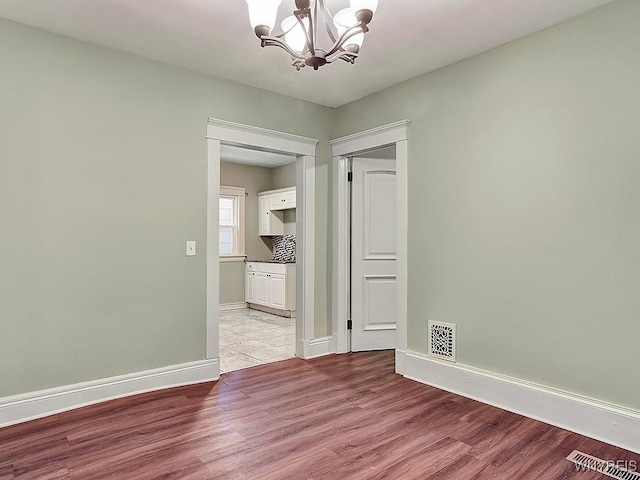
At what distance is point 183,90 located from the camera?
3441mm

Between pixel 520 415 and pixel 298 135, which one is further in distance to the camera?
pixel 298 135

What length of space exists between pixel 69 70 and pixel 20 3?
479 mm

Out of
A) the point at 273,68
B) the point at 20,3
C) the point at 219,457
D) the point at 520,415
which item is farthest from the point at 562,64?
the point at 20,3

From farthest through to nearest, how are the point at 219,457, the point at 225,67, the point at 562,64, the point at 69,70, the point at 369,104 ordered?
the point at 369,104 < the point at 225,67 < the point at 69,70 < the point at 562,64 < the point at 219,457

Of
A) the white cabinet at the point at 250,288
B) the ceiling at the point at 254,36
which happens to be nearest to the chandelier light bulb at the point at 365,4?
the ceiling at the point at 254,36

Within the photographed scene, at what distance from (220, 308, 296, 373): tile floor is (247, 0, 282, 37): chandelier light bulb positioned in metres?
2.89

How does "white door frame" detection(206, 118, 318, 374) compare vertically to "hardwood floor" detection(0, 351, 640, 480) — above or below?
above

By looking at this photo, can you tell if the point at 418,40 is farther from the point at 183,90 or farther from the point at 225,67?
the point at 183,90

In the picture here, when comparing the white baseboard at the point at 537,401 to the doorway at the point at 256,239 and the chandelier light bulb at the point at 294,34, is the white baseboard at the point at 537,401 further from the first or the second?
the doorway at the point at 256,239

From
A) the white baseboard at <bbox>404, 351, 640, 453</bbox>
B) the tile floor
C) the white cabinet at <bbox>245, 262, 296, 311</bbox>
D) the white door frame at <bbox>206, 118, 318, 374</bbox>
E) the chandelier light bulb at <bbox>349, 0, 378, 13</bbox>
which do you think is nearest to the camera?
the chandelier light bulb at <bbox>349, 0, 378, 13</bbox>

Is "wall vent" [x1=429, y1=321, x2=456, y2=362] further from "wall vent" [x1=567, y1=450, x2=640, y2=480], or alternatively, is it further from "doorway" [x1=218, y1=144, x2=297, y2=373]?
"doorway" [x1=218, y1=144, x2=297, y2=373]

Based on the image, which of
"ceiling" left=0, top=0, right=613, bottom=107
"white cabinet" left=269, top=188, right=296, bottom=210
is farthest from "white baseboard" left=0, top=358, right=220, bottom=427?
"white cabinet" left=269, top=188, right=296, bottom=210

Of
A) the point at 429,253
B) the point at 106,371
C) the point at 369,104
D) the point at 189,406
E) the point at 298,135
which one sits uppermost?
the point at 369,104

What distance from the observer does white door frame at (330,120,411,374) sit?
3.71 meters
